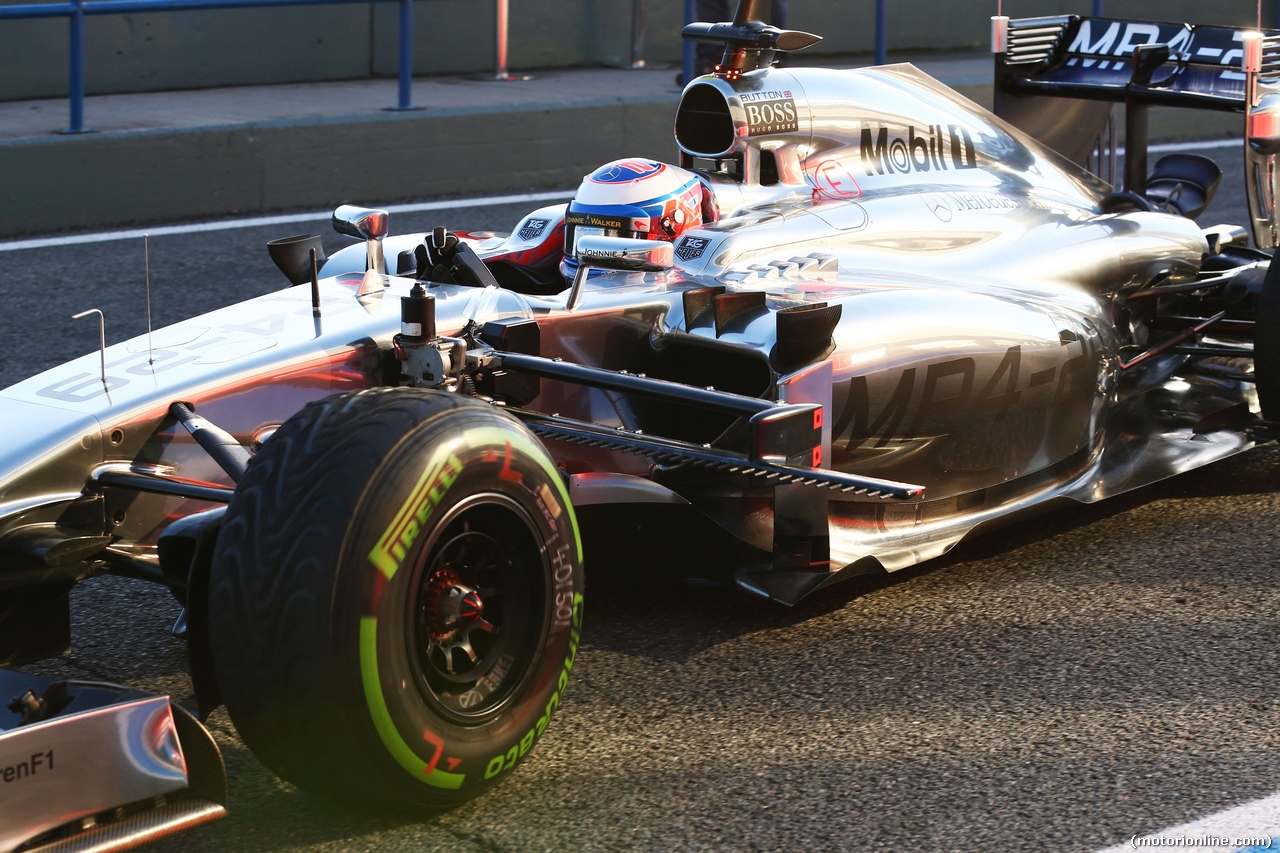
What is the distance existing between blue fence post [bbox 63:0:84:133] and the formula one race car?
4.38 metres

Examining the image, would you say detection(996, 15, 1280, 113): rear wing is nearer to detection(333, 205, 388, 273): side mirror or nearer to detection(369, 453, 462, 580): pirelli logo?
detection(333, 205, 388, 273): side mirror

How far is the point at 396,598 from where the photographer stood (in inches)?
108

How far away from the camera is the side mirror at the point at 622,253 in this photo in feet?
13.5

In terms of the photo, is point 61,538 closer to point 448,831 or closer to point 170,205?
point 448,831

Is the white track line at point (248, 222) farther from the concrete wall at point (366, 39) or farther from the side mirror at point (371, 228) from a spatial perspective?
the side mirror at point (371, 228)

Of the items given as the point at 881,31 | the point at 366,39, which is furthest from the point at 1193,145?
the point at 366,39

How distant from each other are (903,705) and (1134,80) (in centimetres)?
330

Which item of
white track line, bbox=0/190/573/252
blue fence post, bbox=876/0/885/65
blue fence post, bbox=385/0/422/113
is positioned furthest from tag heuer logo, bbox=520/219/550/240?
blue fence post, bbox=876/0/885/65

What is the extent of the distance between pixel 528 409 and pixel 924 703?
1.15 meters

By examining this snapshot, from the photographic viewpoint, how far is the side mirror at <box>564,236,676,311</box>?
412cm

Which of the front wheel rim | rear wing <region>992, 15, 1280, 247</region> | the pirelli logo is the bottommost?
the front wheel rim

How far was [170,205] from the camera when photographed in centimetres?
870

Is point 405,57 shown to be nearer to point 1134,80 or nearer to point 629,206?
point 1134,80

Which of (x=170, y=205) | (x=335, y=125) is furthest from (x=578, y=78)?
(x=170, y=205)
